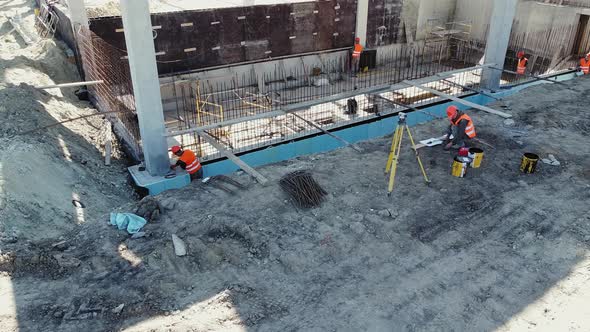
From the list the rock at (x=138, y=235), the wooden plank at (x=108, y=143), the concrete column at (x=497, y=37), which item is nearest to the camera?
the rock at (x=138, y=235)

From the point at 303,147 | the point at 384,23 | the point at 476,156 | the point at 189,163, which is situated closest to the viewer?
the point at 189,163

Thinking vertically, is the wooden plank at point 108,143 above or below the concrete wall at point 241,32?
below

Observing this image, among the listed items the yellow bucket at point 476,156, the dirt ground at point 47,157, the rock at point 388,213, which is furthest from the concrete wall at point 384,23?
the rock at point 388,213

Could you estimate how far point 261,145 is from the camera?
1151cm

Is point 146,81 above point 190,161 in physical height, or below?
above

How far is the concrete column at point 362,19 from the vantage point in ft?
60.1

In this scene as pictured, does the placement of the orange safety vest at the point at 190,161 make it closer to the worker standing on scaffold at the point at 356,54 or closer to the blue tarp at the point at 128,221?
the blue tarp at the point at 128,221

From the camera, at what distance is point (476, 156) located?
394 inches

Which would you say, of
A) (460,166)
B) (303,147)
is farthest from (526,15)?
(303,147)

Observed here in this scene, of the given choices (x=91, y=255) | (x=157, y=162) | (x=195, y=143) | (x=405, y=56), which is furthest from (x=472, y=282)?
(x=405, y=56)

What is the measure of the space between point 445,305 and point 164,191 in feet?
18.6

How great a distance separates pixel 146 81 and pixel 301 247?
4.32 m

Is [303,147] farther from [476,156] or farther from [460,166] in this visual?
[476,156]

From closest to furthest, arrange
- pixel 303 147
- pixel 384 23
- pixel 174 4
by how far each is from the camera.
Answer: pixel 303 147 → pixel 174 4 → pixel 384 23
